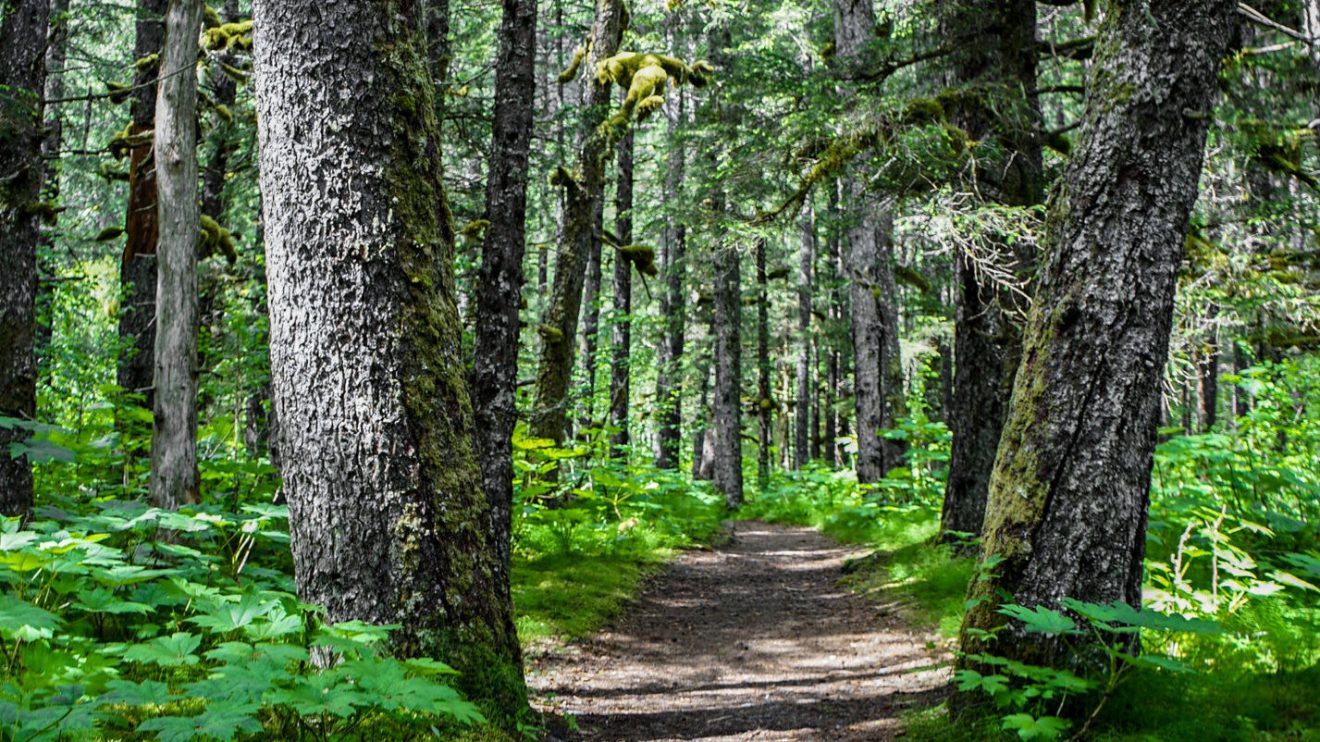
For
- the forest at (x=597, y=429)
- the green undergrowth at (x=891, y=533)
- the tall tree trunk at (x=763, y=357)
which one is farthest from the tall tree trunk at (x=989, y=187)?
the tall tree trunk at (x=763, y=357)

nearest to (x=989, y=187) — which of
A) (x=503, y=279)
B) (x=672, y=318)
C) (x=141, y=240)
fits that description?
(x=503, y=279)

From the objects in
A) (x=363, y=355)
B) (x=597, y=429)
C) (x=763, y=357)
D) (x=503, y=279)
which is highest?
(x=763, y=357)

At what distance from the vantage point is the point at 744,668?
21.0 ft

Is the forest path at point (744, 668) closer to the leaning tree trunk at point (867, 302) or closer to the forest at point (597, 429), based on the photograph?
the forest at point (597, 429)

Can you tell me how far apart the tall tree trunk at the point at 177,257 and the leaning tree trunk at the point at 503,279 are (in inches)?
89.1

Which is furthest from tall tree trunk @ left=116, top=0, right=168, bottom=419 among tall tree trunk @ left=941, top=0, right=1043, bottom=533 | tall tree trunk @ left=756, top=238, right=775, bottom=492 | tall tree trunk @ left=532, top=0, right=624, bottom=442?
tall tree trunk @ left=756, top=238, right=775, bottom=492

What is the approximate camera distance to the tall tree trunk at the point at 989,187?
25.2 ft

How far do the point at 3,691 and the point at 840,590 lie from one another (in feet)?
26.5

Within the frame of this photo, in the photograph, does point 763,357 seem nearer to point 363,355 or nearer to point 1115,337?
point 1115,337

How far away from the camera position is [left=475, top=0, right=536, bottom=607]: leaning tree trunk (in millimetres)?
6258

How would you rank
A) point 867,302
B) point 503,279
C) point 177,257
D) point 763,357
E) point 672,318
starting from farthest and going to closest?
point 763,357
point 672,318
point 867,302
point 177,257
point 503,279

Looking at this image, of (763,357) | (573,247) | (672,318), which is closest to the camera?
(573,247)

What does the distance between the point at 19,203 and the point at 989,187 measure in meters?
8.73

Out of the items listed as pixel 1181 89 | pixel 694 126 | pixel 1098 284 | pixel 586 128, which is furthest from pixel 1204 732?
pixel 694 126
